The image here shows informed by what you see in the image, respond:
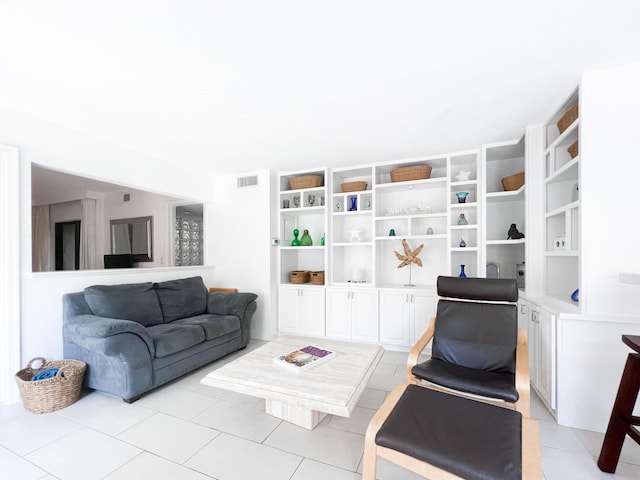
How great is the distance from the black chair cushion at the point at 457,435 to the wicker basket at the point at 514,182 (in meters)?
2.32

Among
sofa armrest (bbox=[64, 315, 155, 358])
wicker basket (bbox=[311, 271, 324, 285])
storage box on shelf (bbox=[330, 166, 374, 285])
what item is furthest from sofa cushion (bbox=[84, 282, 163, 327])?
storage box on shelf (bbox=[330, 166, 374, 285])

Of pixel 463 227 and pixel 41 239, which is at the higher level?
pixel 463 227

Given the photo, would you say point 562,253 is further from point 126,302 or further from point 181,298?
point 126,302

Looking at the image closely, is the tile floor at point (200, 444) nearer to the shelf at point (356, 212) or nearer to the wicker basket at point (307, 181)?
the shelf at point (356, 212)

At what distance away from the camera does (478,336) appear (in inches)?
85.1

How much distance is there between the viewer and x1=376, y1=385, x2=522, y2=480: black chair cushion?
3.65 feet

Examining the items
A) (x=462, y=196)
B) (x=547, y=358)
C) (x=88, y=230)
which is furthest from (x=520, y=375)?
(x=88, y=230)

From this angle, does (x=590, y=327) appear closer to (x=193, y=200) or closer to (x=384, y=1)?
(x=384, y=1)

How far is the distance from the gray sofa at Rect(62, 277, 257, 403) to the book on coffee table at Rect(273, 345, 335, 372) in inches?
45.3

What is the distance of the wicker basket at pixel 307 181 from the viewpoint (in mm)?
3951

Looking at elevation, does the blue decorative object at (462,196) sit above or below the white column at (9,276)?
above

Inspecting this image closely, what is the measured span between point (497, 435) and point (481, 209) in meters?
2.44

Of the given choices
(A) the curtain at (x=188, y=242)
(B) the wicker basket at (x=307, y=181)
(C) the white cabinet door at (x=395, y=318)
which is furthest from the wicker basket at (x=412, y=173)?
(A) the curtain at (x=188, y=242)

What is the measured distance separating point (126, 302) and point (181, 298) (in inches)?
24.8
